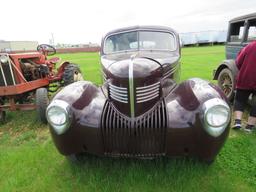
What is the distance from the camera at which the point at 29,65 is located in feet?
19.7

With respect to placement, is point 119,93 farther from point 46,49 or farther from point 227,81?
point 46,49

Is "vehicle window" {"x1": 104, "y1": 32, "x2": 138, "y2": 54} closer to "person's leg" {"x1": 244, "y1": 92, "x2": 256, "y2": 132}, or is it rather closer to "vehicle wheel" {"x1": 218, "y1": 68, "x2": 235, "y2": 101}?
"person's leg" {"x1": 244, "y1": 92, "x2": 256, "y2": 132}

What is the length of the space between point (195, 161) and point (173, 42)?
78.7 inches

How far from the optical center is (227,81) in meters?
5.43

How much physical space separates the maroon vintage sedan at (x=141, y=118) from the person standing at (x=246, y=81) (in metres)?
1.59

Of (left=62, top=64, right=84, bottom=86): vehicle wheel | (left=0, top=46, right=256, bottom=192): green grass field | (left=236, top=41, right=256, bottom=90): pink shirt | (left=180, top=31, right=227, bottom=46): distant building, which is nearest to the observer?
(left=0, top=46, right=256, bottom=192): green grass field

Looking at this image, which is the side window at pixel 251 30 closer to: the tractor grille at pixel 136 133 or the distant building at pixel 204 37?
the tractor grille at pixel 136 133

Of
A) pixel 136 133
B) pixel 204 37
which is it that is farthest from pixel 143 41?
pixel 204 37

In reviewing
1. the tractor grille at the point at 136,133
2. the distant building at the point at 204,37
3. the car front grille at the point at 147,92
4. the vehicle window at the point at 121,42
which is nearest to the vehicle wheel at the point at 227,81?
the vehicle window at the point at 121,42

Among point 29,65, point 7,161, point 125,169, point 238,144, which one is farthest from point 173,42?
point 29,65

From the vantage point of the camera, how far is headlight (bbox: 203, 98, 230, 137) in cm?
235

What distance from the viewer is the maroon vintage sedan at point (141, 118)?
2.43 metres

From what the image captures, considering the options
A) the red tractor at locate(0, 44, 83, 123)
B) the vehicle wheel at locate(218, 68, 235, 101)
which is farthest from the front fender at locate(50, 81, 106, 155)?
the vehicle wheel at locate(218, 68, 235, 101)

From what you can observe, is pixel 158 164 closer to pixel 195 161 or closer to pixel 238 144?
pixel 195 161
